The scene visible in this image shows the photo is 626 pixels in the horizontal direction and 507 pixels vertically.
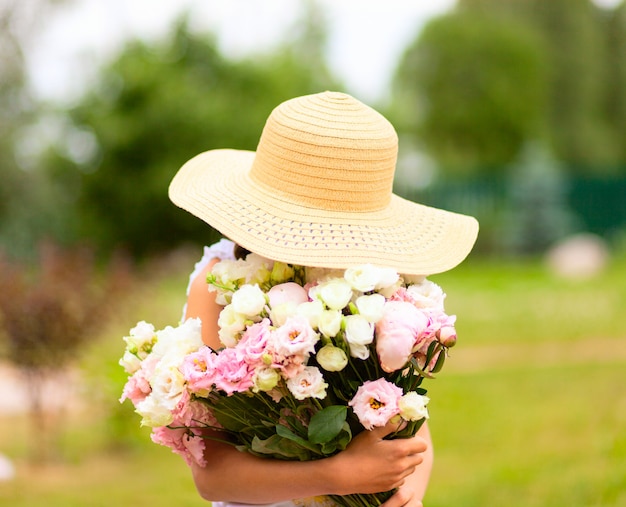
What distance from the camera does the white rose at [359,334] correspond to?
1.94 meters

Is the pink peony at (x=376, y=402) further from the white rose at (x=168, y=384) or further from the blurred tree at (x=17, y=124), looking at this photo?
the blurred tree at (x=17, y=124)

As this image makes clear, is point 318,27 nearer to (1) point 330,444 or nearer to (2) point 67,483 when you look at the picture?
(2) point 67,483

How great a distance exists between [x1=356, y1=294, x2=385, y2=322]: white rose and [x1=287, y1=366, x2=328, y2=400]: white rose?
17cm

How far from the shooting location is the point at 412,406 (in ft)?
6.57

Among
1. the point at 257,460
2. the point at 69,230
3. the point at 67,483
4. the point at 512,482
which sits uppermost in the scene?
the point at 257,460

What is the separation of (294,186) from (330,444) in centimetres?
68

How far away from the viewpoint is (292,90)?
21094mm

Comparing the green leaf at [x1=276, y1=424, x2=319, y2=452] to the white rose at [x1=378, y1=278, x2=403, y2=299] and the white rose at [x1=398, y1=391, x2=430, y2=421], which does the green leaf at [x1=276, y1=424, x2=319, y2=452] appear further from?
the white rose at [x1=378, y1=278, x2=403, y2=299]

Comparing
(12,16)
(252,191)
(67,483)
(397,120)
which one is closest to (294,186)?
(252,191)

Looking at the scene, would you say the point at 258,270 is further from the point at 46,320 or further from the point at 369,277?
the point at 46,320

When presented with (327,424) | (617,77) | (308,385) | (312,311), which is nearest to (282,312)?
(312,311)

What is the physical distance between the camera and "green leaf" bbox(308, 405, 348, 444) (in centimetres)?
199

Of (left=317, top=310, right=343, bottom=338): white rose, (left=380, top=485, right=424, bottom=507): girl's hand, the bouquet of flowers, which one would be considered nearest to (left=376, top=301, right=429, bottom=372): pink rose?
the bouquet of flowers

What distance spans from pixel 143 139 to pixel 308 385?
16.9 meters
